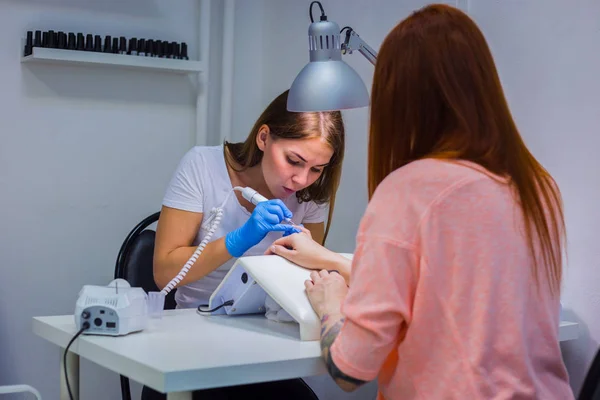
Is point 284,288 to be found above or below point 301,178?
below

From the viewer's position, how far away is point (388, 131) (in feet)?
3.96

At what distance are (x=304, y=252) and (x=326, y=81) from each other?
0.38 meters

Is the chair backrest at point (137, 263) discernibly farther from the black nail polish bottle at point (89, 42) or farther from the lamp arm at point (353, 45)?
the lamp arm at point (353, 45)

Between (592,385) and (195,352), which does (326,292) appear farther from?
(592,385)

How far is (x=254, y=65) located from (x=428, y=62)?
210 centimetres

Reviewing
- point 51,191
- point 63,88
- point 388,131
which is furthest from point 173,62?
point 388,131

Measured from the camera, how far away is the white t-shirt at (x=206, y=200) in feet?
6.81

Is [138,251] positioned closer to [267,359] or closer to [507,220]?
[267,359]

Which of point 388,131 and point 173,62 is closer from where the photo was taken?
point 388,131

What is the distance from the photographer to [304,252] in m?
1.65

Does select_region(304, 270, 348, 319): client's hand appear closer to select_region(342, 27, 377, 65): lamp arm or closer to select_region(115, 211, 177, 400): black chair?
select_region(342, 27, 377, 65): lamp arm

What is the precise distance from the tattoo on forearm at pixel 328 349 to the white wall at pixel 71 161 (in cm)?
175

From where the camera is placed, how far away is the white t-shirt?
2.08 metres

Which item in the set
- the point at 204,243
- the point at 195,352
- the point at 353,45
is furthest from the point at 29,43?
the point at 195,352
